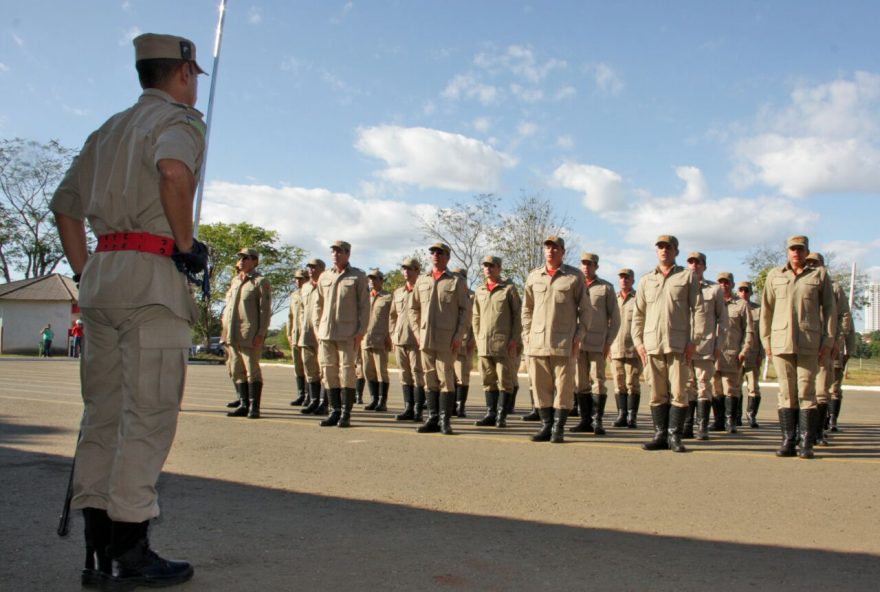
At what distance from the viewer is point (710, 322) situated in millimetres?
10523

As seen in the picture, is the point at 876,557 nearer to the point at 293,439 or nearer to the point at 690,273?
the point at 690,273

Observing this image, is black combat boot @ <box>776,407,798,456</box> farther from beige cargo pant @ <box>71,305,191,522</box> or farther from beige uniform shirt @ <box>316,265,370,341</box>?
beige cargo pant @ <box>71,305,191,522</box>

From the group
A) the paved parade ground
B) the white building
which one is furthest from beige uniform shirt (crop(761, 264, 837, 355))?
the white building

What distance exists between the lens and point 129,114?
12.8 feet

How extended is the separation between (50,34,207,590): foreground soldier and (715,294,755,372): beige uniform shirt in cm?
972

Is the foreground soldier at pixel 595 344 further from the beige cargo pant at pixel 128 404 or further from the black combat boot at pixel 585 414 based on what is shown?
the beige cargo pant at pixel 128 404

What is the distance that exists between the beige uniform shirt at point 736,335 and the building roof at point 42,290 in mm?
45247

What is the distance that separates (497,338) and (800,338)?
4192 millimetres

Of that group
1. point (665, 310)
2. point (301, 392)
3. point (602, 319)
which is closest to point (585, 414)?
point (602, 319)

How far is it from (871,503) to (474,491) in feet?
9.47

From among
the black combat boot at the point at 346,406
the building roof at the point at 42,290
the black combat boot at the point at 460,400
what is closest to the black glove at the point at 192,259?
the black combat boot at the point at 346,406

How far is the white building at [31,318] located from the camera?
50.1 m

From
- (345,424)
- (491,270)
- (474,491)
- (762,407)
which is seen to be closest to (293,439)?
(345,424)

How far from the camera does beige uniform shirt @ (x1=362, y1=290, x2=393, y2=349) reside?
1454 cm
